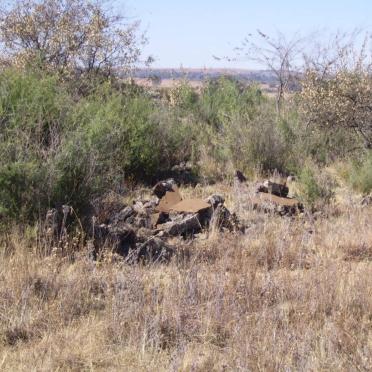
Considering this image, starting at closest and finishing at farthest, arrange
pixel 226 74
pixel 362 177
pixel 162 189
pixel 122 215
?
pixel 122 215 < pixel 162 189 < pixel 362 177 < pixel 226 74

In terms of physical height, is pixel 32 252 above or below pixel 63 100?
below

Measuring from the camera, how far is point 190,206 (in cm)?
741

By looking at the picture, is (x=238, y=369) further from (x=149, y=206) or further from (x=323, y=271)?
(x=149, y=206)

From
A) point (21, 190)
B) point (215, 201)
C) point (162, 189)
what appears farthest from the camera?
point (162, 189)

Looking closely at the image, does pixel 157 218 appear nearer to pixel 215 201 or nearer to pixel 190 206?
pixel 190 206

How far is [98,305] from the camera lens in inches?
183

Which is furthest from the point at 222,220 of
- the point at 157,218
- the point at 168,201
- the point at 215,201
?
the point at 168,201

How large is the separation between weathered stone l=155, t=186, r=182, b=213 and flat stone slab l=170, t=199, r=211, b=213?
0.09 meters

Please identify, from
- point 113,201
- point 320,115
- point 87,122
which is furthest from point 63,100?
point 320,115

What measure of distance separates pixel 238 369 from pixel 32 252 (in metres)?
2.33

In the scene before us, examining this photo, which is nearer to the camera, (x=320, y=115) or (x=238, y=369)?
(x=238, y=369)

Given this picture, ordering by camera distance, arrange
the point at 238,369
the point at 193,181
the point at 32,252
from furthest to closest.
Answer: the point at 193,181 < the point at 32,252 < the point at 238,369

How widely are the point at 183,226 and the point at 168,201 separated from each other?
1160 millimetres

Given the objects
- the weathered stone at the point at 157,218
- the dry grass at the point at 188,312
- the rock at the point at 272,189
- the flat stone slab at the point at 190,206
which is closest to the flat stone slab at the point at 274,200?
the rock at the point at 272,189
